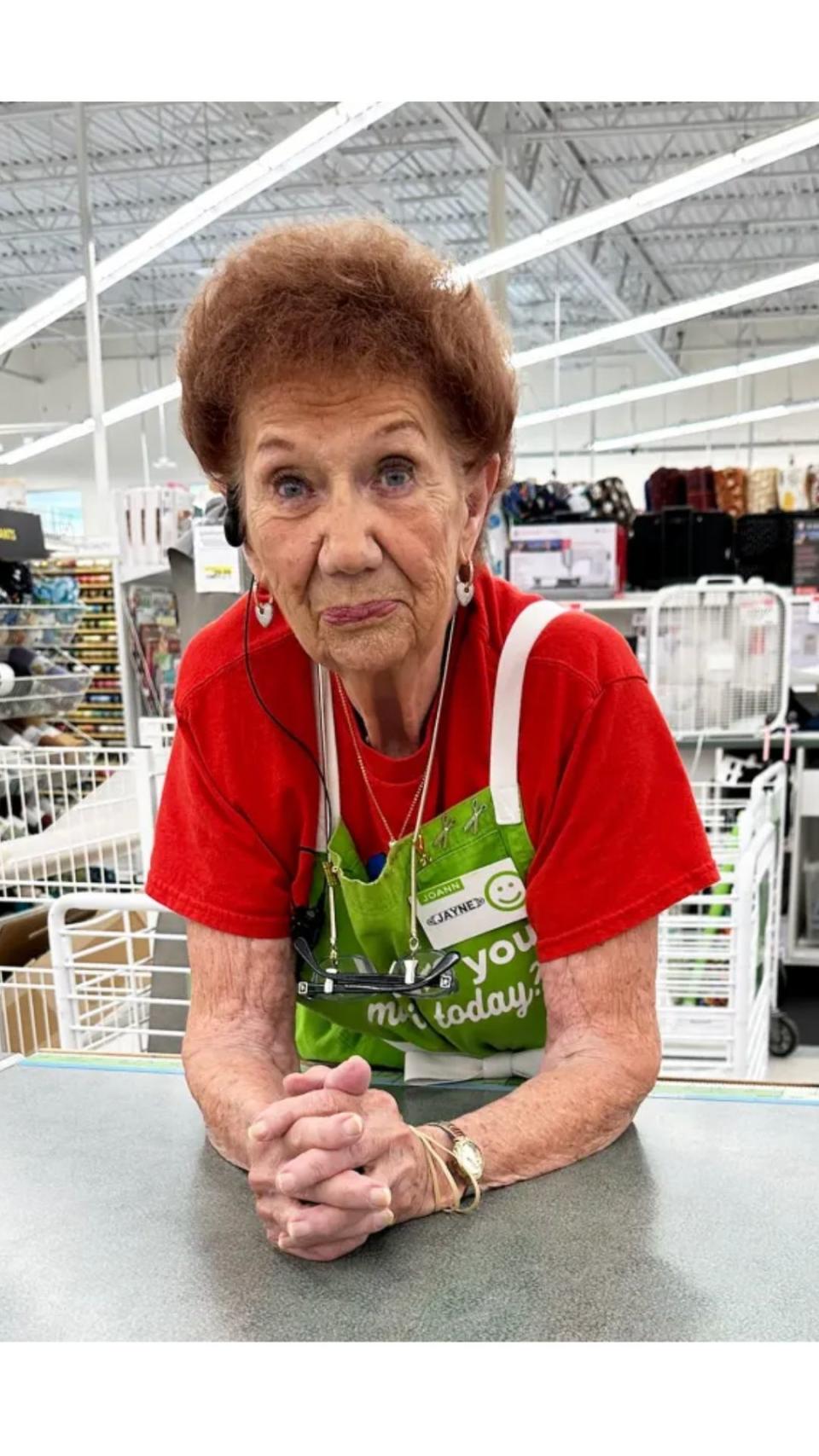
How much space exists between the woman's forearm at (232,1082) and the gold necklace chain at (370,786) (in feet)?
0.89

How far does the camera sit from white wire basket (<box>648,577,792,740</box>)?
153 inches

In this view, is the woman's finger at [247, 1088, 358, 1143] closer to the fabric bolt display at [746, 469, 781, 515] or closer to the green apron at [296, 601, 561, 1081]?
the green apron at [296, 601, 561, 1081]

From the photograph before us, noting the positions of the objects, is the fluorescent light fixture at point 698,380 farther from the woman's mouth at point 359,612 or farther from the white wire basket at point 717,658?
the woman's mouth at point 359,612

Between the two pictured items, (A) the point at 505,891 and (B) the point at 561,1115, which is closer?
(B) the point at 561,1115

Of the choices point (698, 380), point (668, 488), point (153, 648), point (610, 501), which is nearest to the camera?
point (153, 648)

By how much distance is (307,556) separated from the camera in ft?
3.20

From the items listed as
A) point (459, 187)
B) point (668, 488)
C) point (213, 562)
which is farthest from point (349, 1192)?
point (459, 187)

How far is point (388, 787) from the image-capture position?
1159mm

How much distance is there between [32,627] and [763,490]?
17.2 feet

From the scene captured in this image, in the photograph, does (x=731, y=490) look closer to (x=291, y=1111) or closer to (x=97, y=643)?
(x=97, y=643)

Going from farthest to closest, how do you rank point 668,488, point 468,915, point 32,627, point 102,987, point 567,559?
1. point 668,488
2. point 567,559
3. point 32,627
4. point 102,987
5. point 468,915

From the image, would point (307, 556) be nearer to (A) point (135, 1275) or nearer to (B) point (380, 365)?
(B) point (380, 365)

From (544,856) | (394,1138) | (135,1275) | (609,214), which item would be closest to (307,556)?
(544,856)

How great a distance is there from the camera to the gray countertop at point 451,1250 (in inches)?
30.4
